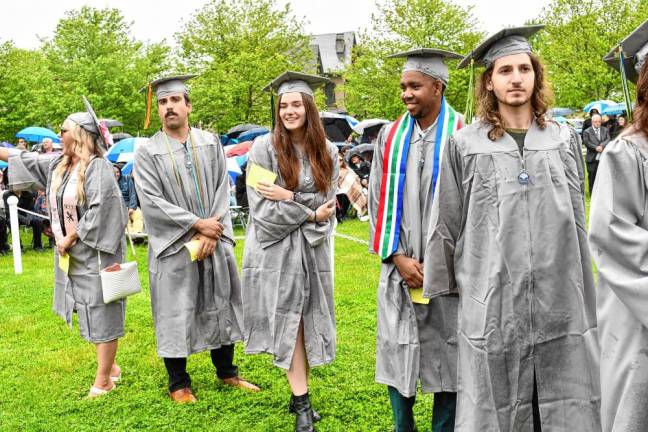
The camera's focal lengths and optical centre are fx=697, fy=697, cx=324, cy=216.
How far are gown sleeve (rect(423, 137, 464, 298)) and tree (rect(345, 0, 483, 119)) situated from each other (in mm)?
25122

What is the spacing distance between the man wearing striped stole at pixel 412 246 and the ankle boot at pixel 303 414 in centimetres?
77

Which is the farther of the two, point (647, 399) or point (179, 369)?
point (179, 369)


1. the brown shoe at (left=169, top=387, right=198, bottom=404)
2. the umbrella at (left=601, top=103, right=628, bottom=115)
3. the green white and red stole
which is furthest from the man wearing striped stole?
the umbrella at (left=601, top=103, right=628, bottom=115)

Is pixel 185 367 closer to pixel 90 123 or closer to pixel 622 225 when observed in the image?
pixel 90 123

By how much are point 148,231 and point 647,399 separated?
3.48 m

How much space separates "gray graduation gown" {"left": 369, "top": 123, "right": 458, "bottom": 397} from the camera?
348 centimetres

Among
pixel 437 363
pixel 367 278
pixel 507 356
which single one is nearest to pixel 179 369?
pixel 437 363

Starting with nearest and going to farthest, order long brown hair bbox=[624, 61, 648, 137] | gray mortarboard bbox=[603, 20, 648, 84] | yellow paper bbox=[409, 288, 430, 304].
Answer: long brown hair bbox=[624, 61, 648, 137], gray mortarboard bbox=[603, 20, 648, 84], yellow paper bbox=[409, 288, 430, 304]

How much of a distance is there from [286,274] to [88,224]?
1.52m

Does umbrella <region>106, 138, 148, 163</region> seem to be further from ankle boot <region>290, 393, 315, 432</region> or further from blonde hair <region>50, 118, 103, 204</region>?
ankle boot <region>290, 393, 315, 432</region>

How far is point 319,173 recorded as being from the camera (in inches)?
174

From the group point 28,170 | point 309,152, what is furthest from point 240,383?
point 28,170

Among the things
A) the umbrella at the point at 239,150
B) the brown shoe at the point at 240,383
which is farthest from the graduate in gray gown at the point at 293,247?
the umbrella at the point at 239,150

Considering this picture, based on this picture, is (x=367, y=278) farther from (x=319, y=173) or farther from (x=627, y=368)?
(x=627, y=368)
